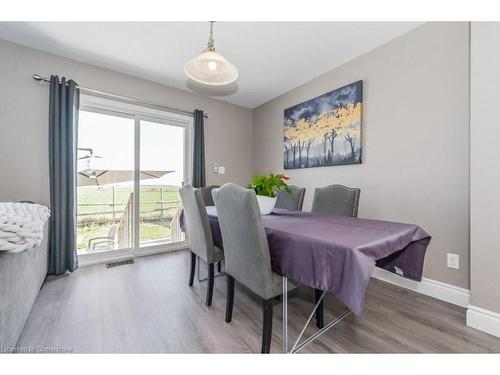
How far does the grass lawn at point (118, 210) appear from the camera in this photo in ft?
8.97

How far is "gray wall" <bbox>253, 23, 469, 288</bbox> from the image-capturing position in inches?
70.1

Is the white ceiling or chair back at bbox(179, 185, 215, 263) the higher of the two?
the white ceiling

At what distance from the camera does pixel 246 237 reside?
1223mm

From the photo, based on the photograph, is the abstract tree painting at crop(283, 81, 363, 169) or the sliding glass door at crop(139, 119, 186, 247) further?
the sliding glass door at crop(139, 119, 186, 247)

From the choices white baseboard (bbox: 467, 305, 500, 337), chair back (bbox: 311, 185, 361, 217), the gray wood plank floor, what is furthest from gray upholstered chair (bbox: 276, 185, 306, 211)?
white baseboard (bbox: 467, 305, 500, 337)

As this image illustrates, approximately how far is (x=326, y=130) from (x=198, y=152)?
1868 millimetres

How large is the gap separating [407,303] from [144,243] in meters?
3.12

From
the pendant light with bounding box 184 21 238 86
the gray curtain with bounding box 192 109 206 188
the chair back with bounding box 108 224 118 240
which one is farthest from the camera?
the gray curtain with bounding box 192 109 206 188

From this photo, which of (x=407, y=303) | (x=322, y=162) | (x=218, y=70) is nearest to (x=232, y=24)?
(x=218, y=70)

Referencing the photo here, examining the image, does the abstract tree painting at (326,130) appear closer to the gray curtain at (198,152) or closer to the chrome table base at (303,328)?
the gray curtain at (198,152)

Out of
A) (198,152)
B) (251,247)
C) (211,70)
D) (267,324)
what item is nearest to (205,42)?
(211,70)

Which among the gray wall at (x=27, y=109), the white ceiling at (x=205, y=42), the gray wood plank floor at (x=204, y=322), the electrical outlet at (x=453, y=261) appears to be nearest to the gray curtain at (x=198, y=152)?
the white ceiling at (x=205, y=42)

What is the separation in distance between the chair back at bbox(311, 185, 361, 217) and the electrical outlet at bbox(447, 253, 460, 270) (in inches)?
33.1

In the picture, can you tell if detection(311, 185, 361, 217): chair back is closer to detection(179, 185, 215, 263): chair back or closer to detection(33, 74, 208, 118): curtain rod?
detection(179, 185, 215, 263): chair back
